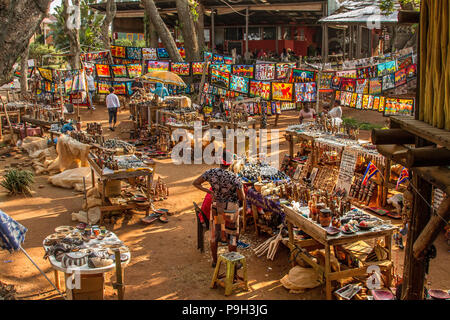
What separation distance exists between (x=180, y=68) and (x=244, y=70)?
3611 mm

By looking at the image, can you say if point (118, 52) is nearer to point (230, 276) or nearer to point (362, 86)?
point (362, 86)

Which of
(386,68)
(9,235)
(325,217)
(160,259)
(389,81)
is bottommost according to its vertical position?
(160,259)

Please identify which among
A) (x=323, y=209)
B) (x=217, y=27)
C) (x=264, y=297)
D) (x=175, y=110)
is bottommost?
(x=264, y=297)

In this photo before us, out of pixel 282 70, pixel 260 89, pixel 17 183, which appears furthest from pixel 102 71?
pixel 17 183

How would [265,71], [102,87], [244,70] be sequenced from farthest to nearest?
[102,87] → [244,70] → [265,71]

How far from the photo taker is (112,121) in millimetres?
18609

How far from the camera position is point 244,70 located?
18.6 metres

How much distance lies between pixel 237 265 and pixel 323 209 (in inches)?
57.0

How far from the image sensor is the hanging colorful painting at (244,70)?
18.5 metres

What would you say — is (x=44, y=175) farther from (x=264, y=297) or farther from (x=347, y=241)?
(x=347, y=241)

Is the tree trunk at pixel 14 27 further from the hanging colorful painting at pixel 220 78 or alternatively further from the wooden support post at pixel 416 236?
the hanging colorful painting at pixel 220 78

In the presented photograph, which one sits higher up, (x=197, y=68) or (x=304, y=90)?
(x=197, y=68)
